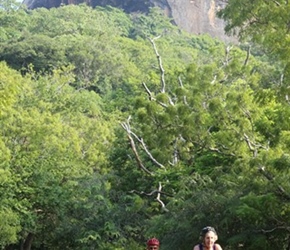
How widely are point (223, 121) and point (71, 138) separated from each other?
1239cm

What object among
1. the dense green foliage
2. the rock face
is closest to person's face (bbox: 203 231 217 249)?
the dense green foliage

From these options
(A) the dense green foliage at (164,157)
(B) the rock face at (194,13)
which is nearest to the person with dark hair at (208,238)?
(A) the dense green foliage at (164,157)

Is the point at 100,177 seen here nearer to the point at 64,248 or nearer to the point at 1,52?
the point at 64,248

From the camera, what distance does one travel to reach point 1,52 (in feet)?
142

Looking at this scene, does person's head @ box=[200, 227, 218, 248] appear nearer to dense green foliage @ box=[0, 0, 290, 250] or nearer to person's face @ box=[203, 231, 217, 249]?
person's face @ box=[203, 231, 217, 249]

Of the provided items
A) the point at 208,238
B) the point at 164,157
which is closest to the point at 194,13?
the point at 164,157

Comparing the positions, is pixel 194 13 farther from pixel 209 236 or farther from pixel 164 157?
pixel 209 236

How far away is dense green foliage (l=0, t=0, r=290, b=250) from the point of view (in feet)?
31.7

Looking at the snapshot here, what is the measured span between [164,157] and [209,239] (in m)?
10.6

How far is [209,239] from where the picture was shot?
5348 millimetres

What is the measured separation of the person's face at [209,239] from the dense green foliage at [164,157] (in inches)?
142

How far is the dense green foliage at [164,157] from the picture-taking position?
966 centimetres

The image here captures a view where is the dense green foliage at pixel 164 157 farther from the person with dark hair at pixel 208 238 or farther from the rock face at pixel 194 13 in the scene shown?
the rock face at pixel 194 13

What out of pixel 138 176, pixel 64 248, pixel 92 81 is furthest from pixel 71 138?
pixel 92 81
